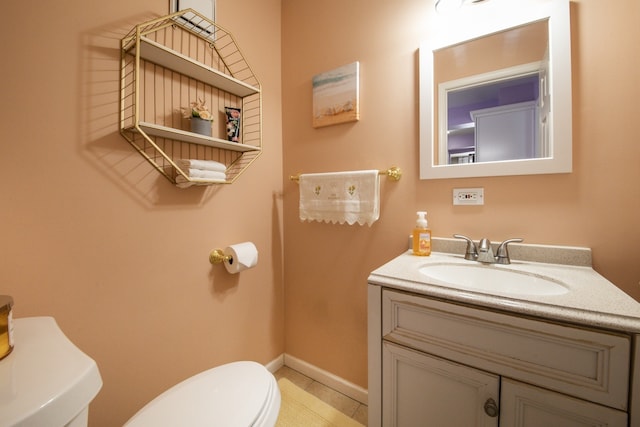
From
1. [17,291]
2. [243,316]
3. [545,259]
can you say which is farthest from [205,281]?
[545,259]

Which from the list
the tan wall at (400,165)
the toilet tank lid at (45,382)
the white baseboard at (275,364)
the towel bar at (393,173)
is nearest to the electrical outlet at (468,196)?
the tan wall at (400,165)

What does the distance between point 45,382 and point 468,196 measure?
134cm

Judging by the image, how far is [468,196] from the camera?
1.12 meters

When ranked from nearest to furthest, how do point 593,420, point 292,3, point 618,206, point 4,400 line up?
1. point 4,400
2. point 593,420
3. point 618,206
4. point 292,3

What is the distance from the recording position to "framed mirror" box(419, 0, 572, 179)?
953mm

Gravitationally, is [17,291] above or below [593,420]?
above

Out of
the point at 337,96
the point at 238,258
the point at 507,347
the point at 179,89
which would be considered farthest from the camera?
the point at 337,96

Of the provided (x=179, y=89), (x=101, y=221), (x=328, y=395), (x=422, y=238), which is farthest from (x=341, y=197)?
(x=328, y=395)

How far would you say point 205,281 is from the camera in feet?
4.18

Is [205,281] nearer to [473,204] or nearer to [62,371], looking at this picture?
[62,371]

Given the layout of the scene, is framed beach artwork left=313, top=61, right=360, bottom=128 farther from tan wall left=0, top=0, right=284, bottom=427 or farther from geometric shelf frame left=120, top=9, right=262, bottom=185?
tan wall left=0, top=0, right=284, bottom=427

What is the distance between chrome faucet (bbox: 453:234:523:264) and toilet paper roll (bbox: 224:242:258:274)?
3.22ft

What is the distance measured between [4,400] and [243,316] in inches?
43.8

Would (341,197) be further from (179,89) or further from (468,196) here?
(179,89)
